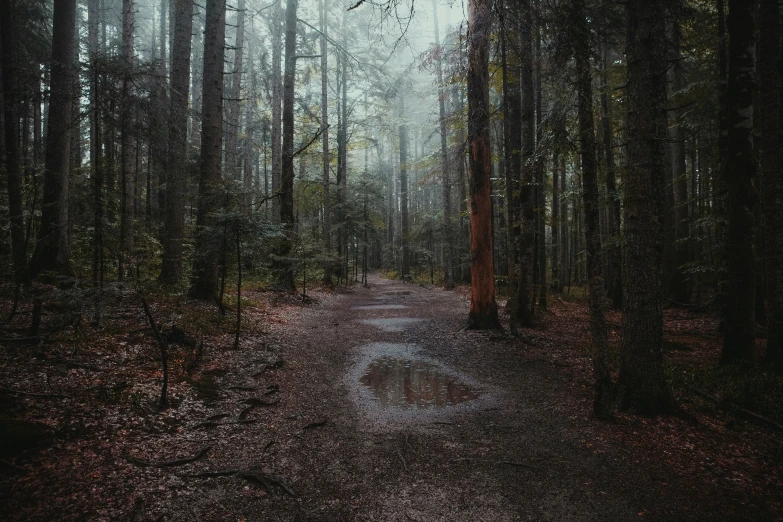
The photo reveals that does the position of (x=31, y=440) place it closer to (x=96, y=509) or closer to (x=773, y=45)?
(x=96, y=509)

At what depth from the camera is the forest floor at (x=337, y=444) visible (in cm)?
337

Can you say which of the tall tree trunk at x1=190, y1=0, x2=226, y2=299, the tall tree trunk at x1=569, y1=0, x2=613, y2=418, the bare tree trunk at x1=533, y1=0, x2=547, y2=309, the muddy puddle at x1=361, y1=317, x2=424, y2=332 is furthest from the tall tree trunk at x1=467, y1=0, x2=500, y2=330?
the tall tree trunk at x1=190, y1=0, x2=226, y2=299

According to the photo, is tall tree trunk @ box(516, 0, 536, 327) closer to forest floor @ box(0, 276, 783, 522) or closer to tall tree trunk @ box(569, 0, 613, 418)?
forest floor @ box(0, 276, 783, 522)

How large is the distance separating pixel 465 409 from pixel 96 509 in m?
4.38

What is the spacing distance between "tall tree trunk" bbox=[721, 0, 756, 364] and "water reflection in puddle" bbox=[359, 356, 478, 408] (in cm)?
480

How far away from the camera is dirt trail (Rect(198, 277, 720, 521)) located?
3.40m

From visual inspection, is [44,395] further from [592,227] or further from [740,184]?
[740,184]

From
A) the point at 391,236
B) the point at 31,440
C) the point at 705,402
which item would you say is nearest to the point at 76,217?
the point at 31,440

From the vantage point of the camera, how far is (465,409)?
576 cm

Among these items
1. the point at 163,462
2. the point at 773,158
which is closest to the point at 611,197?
the point at 773,158

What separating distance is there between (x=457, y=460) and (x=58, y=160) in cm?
1067

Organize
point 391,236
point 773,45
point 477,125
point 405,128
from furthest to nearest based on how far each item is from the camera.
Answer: point 391,236 → point 405,128 → point 477,125 → point 773,45

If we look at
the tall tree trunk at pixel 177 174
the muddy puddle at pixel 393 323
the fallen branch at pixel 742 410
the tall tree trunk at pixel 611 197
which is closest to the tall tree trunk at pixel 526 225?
the tall tree trunk at pixel 611 197

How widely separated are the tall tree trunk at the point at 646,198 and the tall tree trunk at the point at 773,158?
2.87 metres
